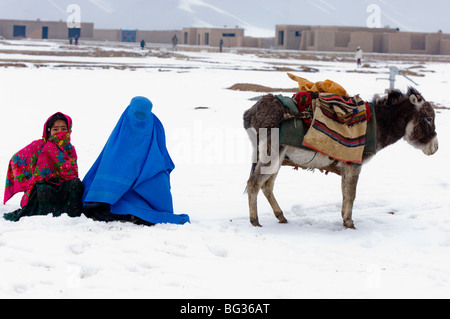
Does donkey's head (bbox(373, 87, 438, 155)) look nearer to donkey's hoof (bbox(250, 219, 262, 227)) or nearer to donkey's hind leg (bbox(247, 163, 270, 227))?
donkey's hind leg (bbox(247, 163, 270, 227))

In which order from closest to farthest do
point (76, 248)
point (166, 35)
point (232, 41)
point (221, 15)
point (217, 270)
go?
point (217, 270) → point (76, 248) → point (232, 41) → point (166, 35) → point (221, 15)

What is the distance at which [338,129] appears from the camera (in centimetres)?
573

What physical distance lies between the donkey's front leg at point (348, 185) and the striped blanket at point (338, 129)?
152 mm

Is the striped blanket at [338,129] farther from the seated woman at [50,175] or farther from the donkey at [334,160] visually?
the seated woman at [50,175]

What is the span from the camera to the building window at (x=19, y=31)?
74.3m

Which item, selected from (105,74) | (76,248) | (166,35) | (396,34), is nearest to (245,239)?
(76,248)

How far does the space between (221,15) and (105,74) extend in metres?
176

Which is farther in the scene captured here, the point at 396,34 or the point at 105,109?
the point at 396,34

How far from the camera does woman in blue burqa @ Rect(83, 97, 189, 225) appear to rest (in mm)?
5719

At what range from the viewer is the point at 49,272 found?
4.21 metres

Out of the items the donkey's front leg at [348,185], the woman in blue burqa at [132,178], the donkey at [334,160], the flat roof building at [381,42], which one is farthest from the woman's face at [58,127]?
the flat roof building at [381,42]

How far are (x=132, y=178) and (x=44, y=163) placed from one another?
769mm

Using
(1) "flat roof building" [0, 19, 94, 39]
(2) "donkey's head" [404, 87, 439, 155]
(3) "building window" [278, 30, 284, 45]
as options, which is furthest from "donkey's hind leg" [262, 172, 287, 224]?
(1) "flat roof building" [0, 19, 94, 39]
